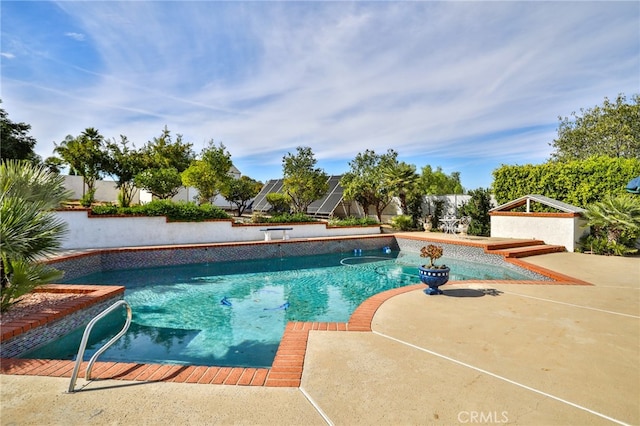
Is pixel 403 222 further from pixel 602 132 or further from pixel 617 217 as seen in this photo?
pixel 602 132

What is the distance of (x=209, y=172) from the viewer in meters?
18.3

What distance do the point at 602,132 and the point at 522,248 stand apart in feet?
57.8

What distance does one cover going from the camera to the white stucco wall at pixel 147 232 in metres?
12.3

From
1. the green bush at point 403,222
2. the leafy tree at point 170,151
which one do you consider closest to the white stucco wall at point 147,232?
the green bush at point 403,222

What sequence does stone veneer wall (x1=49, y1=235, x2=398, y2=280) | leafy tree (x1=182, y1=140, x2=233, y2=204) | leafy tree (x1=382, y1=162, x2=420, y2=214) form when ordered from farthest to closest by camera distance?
leafy tree (x1=382, y1=162, x2=420, y2=214) → leafy tree (x1=182, y1=140, x2=233, y2=204) → stone veneer wall (x1=49, y1=235, x2=398, y2=280)

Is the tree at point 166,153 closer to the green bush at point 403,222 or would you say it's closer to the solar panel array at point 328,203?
the solar panel array at point 328,203

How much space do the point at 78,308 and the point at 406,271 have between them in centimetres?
966

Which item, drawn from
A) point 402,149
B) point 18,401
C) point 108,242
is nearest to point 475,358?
point 18,401

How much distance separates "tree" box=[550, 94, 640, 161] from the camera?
2095 centimetres

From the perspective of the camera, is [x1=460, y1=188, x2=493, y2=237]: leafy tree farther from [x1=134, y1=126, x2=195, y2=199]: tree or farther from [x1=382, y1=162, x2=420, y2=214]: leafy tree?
[x1=134, y1=126, x2=195, y2=199]: tree

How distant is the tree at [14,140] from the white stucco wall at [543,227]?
28.2 metres

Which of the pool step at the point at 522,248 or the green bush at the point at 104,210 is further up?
the green bush at the point at 104,210

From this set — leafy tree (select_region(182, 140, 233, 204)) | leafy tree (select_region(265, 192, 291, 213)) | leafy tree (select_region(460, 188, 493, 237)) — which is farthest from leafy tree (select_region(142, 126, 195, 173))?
leafy tree (select_region(460, 188, 493, 237))

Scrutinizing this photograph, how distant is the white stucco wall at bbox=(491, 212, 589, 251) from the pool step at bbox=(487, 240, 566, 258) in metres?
0.39
